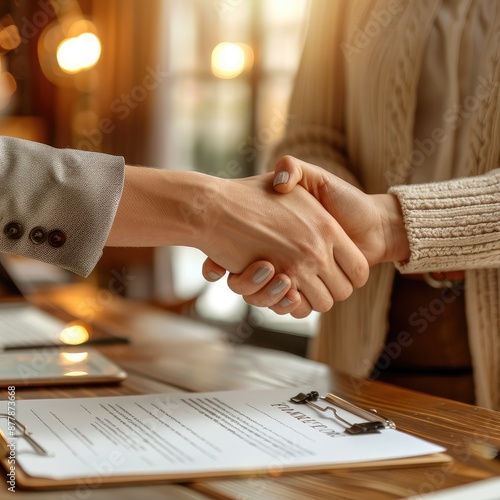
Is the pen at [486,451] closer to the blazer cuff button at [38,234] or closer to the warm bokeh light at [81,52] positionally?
the blazer cuff button at [38,234]

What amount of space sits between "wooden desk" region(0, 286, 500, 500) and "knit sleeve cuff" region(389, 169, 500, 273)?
0.17m

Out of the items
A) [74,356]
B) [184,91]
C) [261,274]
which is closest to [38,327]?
[74,356]

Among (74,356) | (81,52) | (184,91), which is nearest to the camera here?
(74,356)

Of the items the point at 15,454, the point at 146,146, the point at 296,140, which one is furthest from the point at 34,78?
the point at 15,454

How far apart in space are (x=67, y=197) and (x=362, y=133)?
54 centimetres

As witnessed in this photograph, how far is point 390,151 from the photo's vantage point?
106 centimetres

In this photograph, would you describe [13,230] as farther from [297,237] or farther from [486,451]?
[486,451]

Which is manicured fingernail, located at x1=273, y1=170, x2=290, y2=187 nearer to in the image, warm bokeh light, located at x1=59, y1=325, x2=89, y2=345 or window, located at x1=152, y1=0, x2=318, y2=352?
warm bokeh light, located at x1=59, y1=325, x2=89, y2=345

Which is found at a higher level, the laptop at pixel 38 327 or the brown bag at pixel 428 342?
the brown bag at pixel 428 342

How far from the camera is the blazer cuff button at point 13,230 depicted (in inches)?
28.1

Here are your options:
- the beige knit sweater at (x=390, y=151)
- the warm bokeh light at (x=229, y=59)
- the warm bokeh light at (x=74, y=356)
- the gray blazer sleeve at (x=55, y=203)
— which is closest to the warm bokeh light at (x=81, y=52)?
the warm bokeh light at (x=229, y=59)

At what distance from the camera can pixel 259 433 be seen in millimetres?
582

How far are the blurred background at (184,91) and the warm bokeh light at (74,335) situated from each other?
2.10 meters

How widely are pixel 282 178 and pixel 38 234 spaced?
30cm
